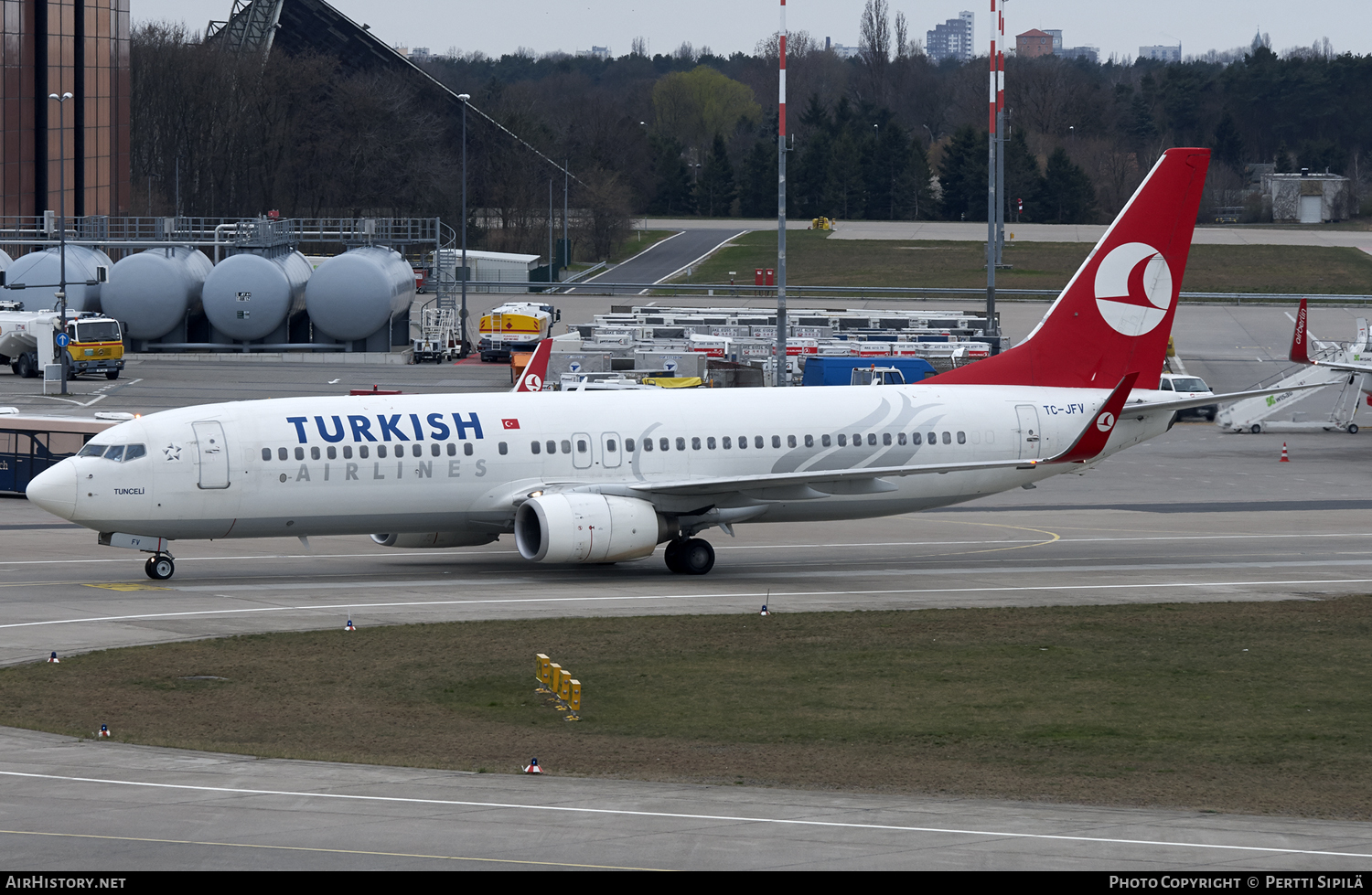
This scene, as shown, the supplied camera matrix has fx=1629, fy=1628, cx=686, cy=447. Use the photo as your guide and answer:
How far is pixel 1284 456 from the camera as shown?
202ft

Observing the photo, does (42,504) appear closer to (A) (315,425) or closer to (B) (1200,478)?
(A) (315,425)

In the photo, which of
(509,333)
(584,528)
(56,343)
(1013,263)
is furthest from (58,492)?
(1013,263)

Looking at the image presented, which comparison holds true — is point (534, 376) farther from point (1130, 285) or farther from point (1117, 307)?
point (1130, 285)

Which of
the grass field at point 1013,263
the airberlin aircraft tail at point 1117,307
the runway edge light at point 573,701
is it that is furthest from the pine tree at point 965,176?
the runway edge light at point 573,701

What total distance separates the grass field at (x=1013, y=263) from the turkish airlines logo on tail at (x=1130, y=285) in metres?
92.1

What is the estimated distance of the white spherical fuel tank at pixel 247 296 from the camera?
296 feet

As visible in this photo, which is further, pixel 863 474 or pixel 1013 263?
pixel 1013 263

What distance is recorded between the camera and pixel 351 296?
298 feet

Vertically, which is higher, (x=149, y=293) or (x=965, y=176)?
(x=965, y=176)

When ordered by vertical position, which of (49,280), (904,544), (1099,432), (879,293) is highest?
(879,293)

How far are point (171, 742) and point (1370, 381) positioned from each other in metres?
58.6

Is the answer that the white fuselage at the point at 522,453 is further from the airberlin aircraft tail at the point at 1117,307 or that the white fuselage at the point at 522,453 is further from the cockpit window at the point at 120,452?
the airberlin aircraft tail at the point at 1117,307

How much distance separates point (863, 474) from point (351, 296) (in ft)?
190

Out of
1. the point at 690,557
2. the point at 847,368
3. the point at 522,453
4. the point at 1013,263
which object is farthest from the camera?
the point at 1013,263
